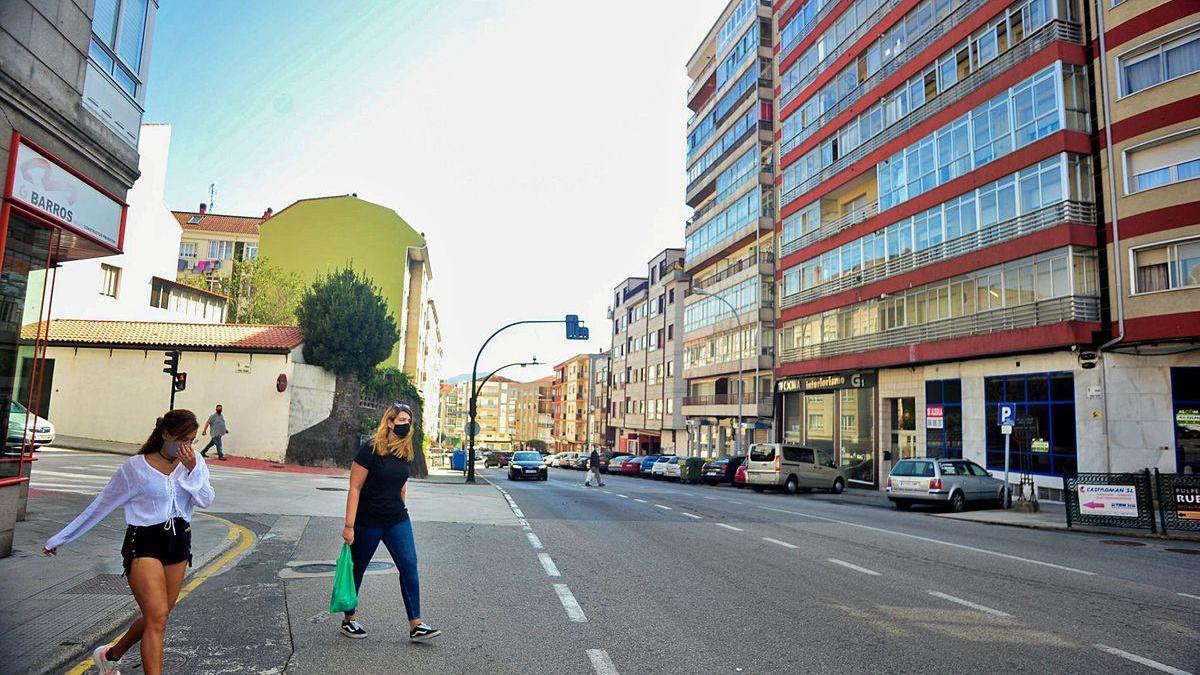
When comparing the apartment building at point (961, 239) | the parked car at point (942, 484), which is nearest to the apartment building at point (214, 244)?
Result: the apartment building at point (961, 239)

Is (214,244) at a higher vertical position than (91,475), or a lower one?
higher

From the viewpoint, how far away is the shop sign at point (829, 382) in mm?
33875

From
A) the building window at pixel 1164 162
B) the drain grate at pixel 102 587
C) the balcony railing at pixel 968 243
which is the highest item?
the building window at pixel 1164 162

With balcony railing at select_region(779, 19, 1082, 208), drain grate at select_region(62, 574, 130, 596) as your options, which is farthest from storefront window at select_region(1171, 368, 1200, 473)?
drain grate at select_region(62, 574, 130, 596)

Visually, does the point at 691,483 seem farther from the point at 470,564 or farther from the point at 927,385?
the point at 470,564

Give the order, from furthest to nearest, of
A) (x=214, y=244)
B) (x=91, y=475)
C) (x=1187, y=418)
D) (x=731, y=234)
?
(x=214, y=244)
(x=731, y=234)
(x=1187, y=418)
(x=91, y=475)

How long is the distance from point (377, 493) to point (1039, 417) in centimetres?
2450

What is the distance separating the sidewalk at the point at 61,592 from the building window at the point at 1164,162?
24.2 meters

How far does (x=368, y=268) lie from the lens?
5288 centimetres

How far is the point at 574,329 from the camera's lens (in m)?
30.8

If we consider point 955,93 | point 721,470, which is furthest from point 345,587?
point 721,470

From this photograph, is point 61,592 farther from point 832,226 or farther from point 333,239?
point 333,239

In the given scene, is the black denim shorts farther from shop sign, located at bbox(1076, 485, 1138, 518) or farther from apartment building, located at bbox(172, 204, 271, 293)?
apartment building, located at bbox(172, 204, 271, 293)

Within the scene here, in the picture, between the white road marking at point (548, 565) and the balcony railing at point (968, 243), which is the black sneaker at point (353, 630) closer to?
the white road marking at point (548, 565)
